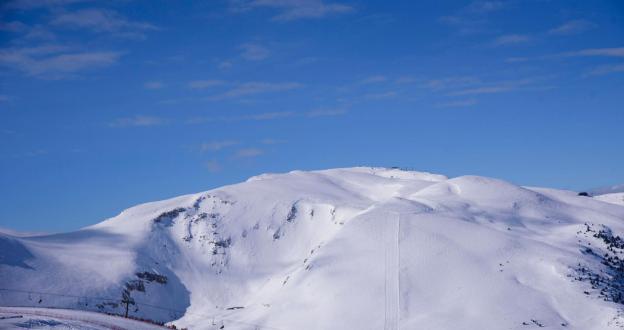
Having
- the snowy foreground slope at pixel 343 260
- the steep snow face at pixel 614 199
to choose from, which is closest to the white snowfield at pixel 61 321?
the snowy foreground slope at pixel 343 260

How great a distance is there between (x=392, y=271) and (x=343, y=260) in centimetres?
713

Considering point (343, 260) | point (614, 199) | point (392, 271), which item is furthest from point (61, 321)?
point (614, 199)

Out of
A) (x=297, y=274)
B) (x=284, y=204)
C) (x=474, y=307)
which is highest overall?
(x=284, y=204)

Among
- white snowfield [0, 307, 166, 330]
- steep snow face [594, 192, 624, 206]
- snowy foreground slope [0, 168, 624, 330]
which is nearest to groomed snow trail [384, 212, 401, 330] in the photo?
snowy foreground slope [0, 168, 624, 330]

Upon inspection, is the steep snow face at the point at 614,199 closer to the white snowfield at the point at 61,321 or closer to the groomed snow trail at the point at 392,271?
the groomed snow trail at the point at 392,271

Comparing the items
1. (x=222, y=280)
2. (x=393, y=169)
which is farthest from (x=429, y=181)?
(x=222, y=280)

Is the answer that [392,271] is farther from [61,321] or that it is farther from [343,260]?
[61,321]

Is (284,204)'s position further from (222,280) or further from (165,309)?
(165,309)

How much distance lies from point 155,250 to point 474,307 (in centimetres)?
4839

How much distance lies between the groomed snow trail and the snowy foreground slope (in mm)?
191

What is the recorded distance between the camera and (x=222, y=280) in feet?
289

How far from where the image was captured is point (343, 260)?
74.4 m

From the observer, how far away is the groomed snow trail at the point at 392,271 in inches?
2402

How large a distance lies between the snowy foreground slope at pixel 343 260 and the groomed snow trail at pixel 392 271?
19 cm
